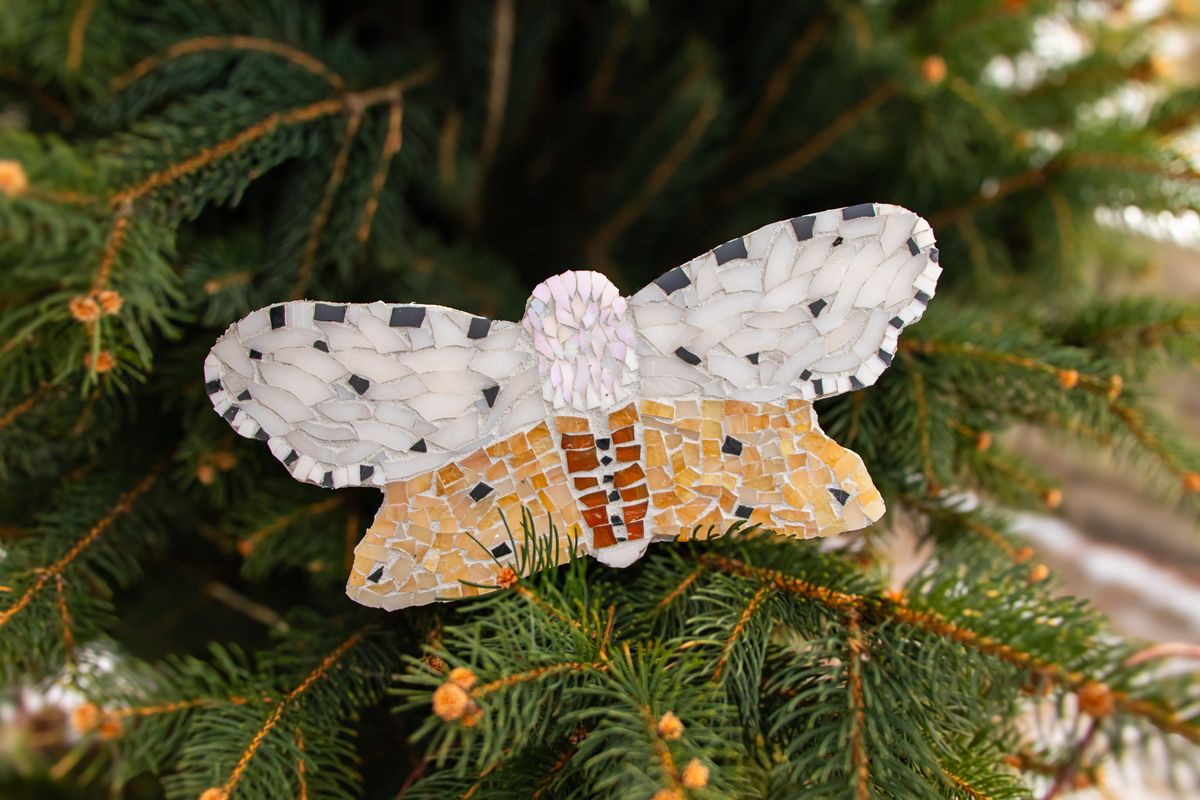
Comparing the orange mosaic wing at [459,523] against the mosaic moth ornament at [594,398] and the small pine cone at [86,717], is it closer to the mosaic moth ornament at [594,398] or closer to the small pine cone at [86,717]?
the mosaic moth ornament at [594,398]

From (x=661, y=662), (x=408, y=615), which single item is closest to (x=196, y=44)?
(x=408, y=615)

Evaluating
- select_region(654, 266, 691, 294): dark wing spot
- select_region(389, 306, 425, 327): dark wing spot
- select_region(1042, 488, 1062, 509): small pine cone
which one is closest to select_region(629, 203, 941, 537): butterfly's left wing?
select_region(654, 266, 691, 294): dark wing spot

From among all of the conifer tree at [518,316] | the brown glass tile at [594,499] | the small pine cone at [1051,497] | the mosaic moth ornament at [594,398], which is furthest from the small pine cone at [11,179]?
the small pine cone at [1051,497]

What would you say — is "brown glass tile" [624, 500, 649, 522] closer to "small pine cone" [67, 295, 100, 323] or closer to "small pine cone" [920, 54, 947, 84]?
"small pine cone" [67, 295, 100, 323]

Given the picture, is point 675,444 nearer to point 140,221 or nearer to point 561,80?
point 140,221

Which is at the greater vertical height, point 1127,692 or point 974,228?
point 974,228
